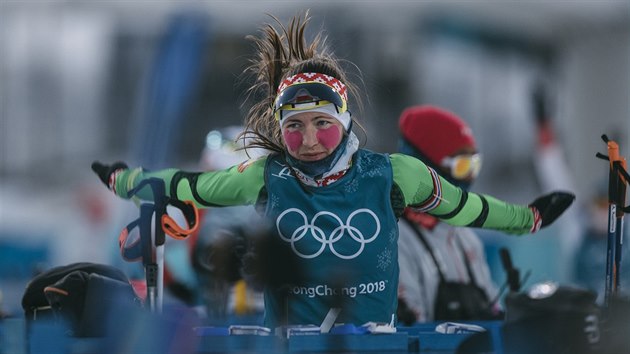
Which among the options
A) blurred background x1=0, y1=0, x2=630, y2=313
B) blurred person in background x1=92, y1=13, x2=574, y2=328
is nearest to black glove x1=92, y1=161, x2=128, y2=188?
blurred person in background x1=92, y1=13, x2=574, y2=328

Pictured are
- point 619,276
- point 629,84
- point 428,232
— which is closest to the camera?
point 619,276

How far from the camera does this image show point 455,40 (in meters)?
21.6

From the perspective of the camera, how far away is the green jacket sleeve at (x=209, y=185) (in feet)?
15.9

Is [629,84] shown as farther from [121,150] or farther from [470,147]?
[470,147]

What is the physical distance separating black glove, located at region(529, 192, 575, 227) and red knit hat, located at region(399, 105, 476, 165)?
1.51 m

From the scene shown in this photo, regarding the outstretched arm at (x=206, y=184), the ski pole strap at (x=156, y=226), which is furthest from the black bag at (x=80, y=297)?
the outstretched arm at (x=206, y=184)

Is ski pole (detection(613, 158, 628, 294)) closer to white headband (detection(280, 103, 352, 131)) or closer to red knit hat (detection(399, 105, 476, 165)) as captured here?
white headband (detection(280, 103, 352, 131))

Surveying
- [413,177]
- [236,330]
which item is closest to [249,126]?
[413,177]

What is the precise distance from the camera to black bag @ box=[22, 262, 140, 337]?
4004 millimetres

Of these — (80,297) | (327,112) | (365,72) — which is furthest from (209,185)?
(365,72)

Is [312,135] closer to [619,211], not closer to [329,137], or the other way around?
[329,137]

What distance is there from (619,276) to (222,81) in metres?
18.2

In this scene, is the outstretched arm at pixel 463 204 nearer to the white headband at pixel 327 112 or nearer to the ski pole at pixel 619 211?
the white headband at pixel 327 112

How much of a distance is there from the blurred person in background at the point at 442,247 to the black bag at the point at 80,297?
2.16m
